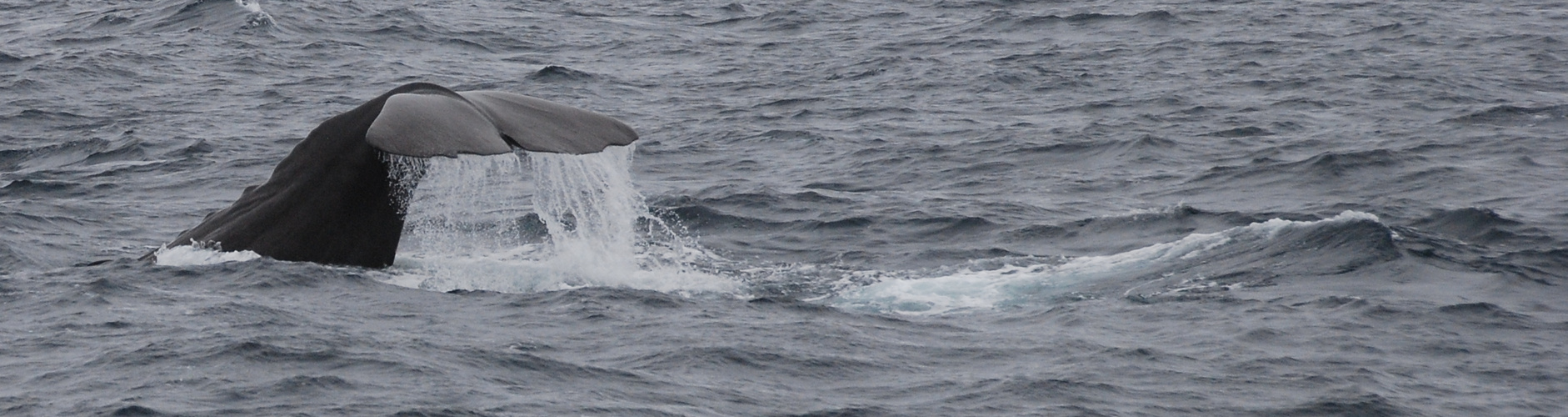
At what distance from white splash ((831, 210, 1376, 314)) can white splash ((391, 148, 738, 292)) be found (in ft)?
3.22

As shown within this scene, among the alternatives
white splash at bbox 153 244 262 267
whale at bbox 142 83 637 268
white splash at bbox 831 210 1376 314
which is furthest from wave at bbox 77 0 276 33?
white splash at bbox 831 210 1376 314

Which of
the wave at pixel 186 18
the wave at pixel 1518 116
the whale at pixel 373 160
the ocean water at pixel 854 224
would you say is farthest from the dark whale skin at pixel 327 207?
the wave at pixel 186 18

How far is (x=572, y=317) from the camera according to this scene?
1005 cm

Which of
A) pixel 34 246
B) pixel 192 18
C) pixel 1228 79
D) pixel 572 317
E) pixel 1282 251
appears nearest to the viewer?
pixel 572 317

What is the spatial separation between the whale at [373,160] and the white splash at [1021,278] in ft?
7.95

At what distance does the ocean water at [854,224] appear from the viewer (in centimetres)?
872

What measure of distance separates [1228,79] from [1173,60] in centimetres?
160

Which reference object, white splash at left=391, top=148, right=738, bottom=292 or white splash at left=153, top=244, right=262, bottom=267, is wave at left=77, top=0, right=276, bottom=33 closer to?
white splash at left=391, top=148, right=738, bottom=292

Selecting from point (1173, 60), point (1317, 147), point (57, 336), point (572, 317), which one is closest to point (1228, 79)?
point (1173, 60)

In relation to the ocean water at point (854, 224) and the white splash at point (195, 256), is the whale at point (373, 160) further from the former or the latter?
the ocean water at point (854, 224)

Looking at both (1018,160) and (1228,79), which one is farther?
(1228,79)

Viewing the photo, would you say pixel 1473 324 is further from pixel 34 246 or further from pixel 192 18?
pixel 192 18

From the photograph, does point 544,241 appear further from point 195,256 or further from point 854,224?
point 195,256

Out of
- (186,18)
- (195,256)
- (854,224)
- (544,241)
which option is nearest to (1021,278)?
(854,224)
